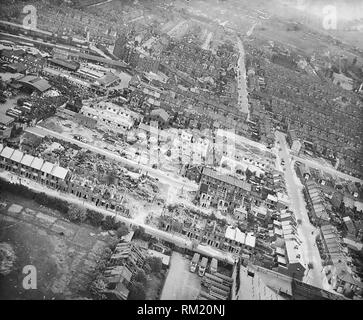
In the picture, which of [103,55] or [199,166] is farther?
[103,55]

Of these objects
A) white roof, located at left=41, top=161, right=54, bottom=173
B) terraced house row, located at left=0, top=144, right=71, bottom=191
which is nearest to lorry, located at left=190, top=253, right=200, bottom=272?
terraced house row, located at left=0, top=144, right=71, bottom=191

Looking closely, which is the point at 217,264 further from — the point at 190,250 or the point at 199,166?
the point at 199,166

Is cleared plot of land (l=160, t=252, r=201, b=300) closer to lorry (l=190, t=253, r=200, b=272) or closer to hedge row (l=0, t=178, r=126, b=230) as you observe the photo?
lorry (l=190, t=253, r=200, b=272)

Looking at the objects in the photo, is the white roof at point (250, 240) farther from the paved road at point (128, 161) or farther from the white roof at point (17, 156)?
the white roof at point (17, 156)

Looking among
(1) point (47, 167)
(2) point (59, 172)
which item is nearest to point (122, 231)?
(2) point (59, 172)

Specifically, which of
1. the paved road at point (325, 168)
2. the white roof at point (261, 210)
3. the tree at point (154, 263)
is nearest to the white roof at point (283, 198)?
the white roof at point (261, 210)
